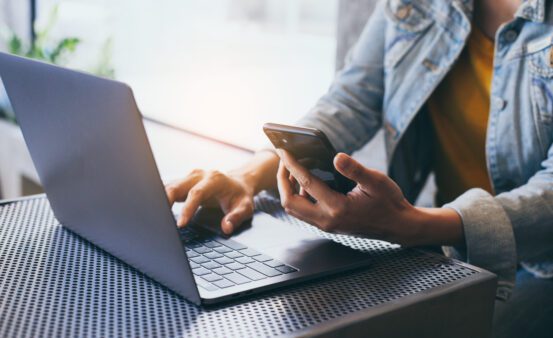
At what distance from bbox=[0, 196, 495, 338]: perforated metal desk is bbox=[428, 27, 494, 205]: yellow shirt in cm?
49

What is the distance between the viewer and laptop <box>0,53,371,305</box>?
60cm

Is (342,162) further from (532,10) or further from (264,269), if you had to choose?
(532,10)

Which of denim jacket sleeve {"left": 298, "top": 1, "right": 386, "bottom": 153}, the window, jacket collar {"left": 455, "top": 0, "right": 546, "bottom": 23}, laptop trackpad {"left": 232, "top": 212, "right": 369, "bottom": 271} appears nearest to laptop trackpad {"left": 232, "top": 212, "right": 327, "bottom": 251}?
laptop trackpad {"left": 232, "top": 212, "right": 369, "bottom": 271}

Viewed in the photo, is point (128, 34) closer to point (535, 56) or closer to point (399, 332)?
point (535, 56)

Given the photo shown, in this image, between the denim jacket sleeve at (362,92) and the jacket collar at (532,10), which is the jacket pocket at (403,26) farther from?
the jacket collar at (532,10)

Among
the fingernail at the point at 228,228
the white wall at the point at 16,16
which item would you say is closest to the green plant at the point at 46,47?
the white wall at the point at 16,16

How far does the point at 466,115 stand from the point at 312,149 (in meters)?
0.59

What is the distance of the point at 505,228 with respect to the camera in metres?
0.88

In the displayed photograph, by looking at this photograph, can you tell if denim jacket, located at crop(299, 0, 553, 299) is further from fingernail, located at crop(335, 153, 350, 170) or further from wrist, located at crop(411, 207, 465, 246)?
fingernail, located at crop(335, 153, 350, 170)

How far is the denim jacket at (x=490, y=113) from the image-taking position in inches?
34.9

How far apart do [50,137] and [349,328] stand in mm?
414

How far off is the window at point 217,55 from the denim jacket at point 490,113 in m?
0.61

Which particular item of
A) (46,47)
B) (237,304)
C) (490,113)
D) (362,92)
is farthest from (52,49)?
(237,304)

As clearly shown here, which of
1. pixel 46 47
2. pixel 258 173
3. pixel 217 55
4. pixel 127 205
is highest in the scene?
pixel 127 205
